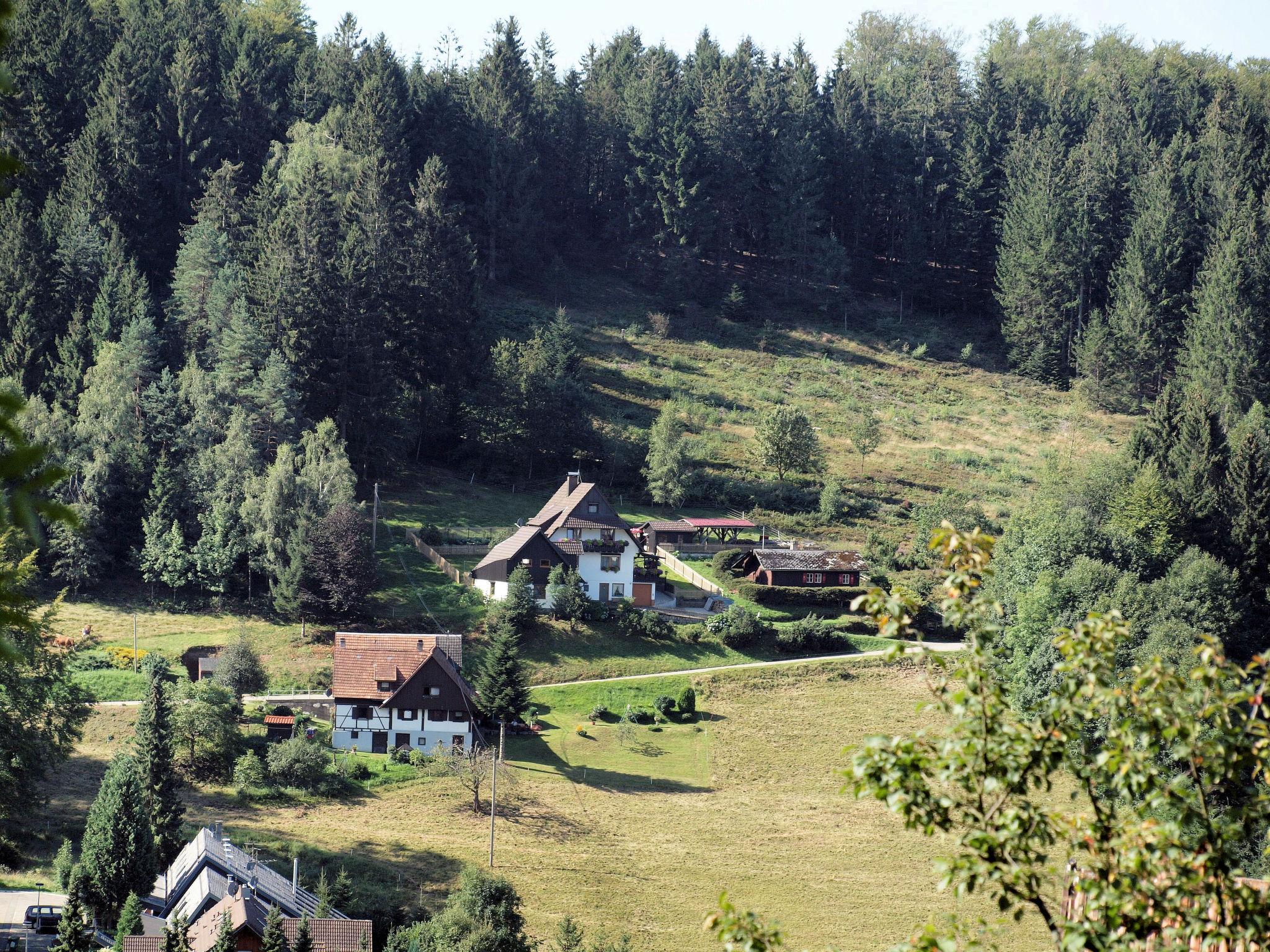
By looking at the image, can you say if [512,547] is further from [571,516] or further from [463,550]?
[463,550]

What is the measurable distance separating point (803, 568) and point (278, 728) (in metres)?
28.1

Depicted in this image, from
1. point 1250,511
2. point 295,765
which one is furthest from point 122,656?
point 1250,511

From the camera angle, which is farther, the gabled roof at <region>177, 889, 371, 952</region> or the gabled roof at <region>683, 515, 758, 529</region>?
the gabled roof at <region>683, 515, 758, 529</region>

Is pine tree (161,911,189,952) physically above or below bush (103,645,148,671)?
below

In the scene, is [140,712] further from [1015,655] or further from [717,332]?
[717,332]

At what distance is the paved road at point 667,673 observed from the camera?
52.9 m

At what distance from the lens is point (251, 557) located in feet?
201

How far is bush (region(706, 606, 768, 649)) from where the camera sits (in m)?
61.5

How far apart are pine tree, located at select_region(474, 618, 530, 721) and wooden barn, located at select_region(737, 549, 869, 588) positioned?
18197mm

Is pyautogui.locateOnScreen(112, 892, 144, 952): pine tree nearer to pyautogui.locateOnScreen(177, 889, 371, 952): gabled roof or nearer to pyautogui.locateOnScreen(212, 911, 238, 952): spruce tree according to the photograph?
pyautogui.locateOnScreen(177, 889, 371, 952): gabled roof

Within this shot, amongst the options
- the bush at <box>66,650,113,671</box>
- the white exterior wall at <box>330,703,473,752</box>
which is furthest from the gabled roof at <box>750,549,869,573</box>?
the bush at <box>66,650,113,671</box>

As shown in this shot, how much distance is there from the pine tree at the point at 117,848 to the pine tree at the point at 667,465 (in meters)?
43.1

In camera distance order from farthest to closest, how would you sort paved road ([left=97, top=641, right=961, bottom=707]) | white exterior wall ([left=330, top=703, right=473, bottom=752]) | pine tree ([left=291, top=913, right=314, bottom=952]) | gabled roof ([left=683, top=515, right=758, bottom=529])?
gabled roof ([left=683, top=515, right=758, bottom=529]) < paved road ([left=97, top=641, right=961, bottom=707]) < white exterior wall ([left=330, top=703, right=473, bottom=752]) < pine tree ([left=291, top=913, right=314, bottom=952])

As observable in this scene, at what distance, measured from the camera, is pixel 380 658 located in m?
53.5
